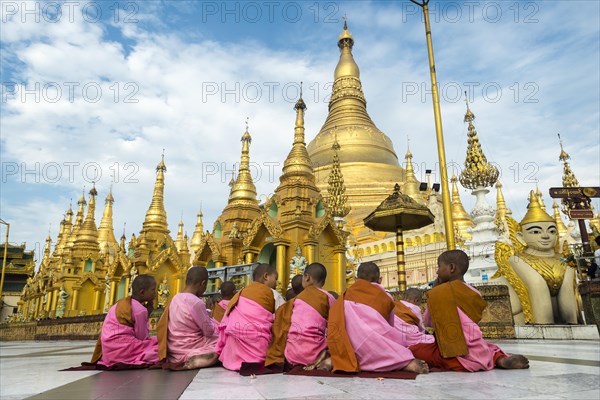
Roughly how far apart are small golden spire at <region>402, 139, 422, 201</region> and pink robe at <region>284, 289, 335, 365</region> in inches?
1010

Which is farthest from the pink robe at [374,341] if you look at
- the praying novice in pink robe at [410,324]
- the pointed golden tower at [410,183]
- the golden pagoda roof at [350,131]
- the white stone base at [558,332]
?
the golden pagoda roof at [350,131]

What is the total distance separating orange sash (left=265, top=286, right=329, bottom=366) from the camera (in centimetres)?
454

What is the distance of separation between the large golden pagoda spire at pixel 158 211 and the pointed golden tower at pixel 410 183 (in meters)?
16.0

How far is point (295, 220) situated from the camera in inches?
581

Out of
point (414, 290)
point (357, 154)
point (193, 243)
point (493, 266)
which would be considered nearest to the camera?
point (414, 290)

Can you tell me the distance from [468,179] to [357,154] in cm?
1801

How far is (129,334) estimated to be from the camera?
5176 millimetres

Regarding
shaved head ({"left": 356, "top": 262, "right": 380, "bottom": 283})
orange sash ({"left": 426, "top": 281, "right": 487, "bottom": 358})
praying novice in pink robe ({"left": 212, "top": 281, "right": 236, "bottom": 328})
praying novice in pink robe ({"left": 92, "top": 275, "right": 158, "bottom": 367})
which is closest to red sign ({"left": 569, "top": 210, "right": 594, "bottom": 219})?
orange sash ({"left": 426, "top": 281, "right": 487, "bottom": 358})

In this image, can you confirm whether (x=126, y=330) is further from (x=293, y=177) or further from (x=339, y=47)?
(x=339, y=47)

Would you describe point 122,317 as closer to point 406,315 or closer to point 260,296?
point 260,296

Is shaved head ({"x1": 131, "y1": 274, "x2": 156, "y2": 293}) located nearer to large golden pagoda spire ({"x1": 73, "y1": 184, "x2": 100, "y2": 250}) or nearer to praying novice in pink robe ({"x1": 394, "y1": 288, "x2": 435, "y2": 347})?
praying novice in pink robe ({"x1": 394, "y1": 288, "x2": 435, "y2": 347})

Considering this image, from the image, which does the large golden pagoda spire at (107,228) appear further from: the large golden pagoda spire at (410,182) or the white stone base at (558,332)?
the white stone base at (558,332)

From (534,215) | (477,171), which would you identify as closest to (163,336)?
(534,215)

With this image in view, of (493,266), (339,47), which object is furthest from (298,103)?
(339,47)
